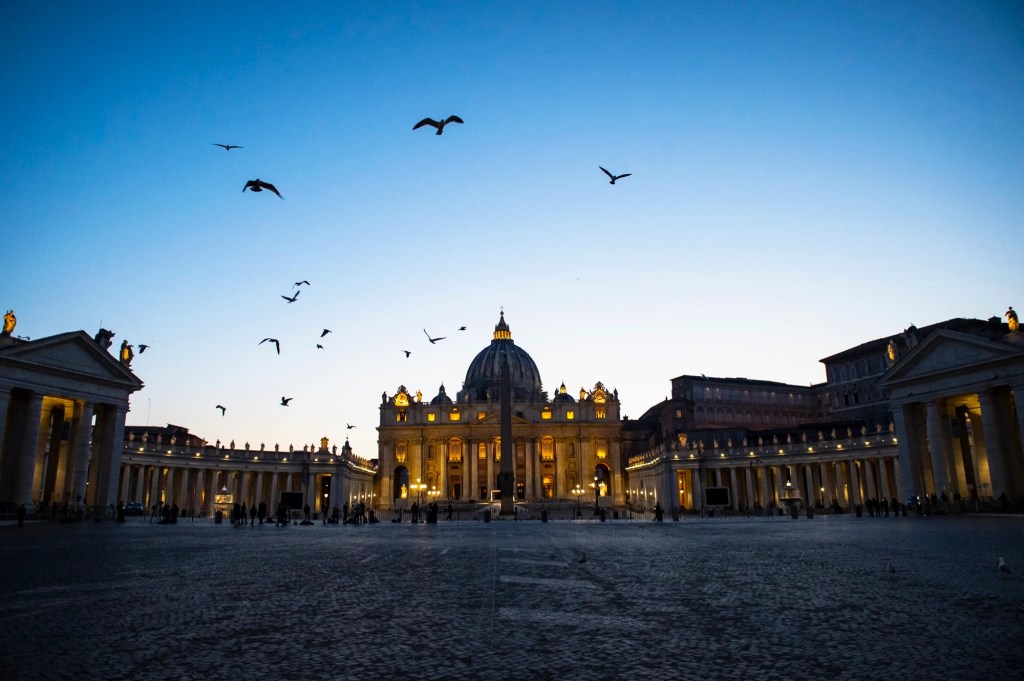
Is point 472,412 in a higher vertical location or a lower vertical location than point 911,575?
higher

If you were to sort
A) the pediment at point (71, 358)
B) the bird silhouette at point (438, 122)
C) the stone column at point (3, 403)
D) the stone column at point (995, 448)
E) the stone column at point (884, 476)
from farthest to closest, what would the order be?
the stone column at point (884, 476), the pediment at point (71, 358), the stone column at point (995, 448), the stone column at point (3, 403), the bird silhouette at point (438, 122)

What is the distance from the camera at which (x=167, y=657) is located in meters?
6.44

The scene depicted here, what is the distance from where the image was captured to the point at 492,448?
133500 mm

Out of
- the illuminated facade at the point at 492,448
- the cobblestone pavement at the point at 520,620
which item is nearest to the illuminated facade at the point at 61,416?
the cobblestone pavement at the point at 520,620

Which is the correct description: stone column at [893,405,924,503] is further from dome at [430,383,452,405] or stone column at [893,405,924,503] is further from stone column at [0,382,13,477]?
dome at [430,383,452,405]

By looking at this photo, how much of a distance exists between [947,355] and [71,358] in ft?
201

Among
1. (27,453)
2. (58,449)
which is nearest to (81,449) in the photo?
(27,453)

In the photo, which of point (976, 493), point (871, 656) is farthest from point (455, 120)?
point (976, 493)

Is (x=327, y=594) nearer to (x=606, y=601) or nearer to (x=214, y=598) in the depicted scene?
(x=214, y=598)

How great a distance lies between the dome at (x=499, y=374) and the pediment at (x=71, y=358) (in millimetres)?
99920

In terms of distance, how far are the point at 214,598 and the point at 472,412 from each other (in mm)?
128487

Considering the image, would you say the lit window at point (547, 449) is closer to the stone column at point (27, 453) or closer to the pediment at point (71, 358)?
the pediment at point (71, 358)

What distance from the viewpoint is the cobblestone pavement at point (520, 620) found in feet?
19.6

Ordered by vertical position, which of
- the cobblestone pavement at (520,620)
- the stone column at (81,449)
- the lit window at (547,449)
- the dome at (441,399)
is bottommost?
the cobblestone pavement at (520,620)
